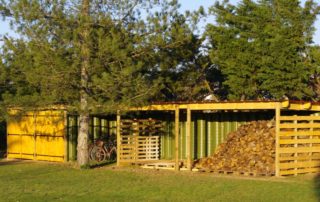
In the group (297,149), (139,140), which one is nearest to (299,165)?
(297,149)

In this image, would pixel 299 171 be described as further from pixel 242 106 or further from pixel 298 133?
pixel 242 106

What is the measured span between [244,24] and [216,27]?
126 cm

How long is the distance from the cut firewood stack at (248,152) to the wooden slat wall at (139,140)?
251cm

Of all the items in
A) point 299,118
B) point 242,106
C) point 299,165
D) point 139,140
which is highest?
point 242,106

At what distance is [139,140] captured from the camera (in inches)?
827

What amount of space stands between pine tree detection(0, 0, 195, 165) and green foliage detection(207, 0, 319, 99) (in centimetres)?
770

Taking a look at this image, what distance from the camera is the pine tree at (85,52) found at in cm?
1636

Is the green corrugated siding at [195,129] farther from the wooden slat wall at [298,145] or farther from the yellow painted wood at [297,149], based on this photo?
the yellow painted wood at [297,149]

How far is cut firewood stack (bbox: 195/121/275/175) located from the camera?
16.8m

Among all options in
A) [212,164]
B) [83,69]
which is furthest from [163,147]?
[83,69]

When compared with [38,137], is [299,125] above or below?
above

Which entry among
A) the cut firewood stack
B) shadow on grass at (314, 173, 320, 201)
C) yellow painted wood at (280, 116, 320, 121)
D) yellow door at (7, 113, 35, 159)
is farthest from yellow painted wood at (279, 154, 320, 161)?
yellow door at (7, 113, 35, 159)

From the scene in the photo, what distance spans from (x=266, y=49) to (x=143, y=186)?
1247 cm

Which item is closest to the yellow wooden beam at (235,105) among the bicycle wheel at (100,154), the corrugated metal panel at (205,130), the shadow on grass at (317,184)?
the shadow on grass at (317,184)
